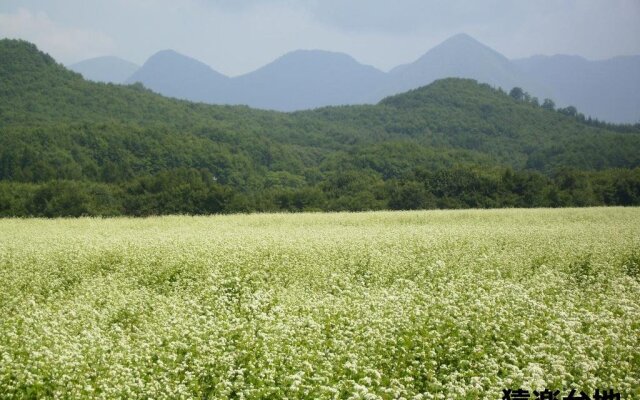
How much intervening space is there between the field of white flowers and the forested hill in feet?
121

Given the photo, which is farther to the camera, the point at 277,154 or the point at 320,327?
the point at 277,154

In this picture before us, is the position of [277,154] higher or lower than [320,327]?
higher

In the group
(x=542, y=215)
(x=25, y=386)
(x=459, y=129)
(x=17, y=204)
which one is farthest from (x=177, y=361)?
(x=459, y=129)

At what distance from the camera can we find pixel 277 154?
414 feet

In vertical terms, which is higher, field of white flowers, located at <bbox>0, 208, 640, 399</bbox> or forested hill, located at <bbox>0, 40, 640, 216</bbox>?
forested hill, located at <bbox>0, 40, 640, 216</bbox>

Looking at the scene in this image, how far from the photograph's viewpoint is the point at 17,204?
4897 centimetres

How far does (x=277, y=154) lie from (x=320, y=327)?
388 ft

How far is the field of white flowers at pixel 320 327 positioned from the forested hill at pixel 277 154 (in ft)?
121

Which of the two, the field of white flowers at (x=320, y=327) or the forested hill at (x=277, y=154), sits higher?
the forested hill at (x=277, y=154)

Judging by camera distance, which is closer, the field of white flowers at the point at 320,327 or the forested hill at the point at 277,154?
the field of white flowers at the point at 320,327

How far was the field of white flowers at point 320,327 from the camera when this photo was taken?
23.3 feet

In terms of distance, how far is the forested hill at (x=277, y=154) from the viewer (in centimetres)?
5650

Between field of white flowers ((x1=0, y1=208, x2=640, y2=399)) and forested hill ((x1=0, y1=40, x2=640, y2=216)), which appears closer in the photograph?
field of white flowers ((x1=0, y1=208, x2=640, y2=399))

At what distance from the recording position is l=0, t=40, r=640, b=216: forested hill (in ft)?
185
